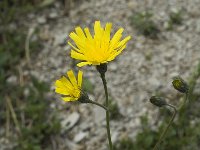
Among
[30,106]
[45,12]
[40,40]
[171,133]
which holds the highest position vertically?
[45,12]

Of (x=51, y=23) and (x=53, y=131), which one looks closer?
(x=53, y=131)

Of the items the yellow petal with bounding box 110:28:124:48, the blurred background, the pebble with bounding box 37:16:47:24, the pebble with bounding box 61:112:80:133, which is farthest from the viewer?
the pebble with bounding box 37:16:47:24

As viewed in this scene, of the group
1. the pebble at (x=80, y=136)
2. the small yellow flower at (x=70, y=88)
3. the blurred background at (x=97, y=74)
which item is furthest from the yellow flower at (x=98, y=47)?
the pebble at (x=80, y=136)

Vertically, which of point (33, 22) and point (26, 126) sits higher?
point (33, 22)

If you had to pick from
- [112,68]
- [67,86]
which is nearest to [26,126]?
[112,68]

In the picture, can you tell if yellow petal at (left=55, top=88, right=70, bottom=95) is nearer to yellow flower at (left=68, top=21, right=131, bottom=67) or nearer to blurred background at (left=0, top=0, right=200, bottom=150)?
yellow flower at (left=68, top=21, right=131, bottom=67)

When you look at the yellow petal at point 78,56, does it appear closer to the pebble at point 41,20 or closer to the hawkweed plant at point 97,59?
the hawkweed plant at point 97,59

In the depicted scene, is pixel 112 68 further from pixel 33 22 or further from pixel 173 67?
pixel 33 22

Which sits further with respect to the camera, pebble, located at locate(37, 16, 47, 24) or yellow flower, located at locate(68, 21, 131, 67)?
pebble, located at locate(37, 16, 47, 24)

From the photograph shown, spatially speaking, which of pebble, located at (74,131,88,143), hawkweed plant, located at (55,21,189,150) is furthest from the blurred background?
hawkweed plant, located at (55,21,189,150)

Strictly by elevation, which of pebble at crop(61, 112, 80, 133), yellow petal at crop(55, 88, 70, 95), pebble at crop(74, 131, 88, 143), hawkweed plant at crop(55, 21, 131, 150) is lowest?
pebble at crop(74, 131, 88, 143)
